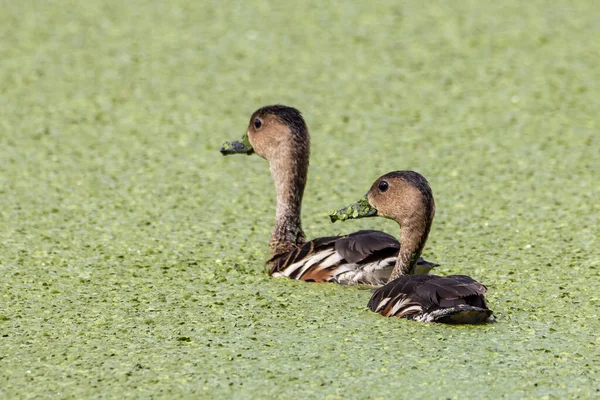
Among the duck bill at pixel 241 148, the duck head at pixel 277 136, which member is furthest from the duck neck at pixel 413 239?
the duck bill at pixel 241 148

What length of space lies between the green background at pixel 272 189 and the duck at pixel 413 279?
71 millimetres

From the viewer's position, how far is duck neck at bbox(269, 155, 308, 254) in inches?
233

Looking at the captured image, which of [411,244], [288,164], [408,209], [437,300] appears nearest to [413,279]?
[437,300]

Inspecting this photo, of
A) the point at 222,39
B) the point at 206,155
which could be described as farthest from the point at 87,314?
the point at 222,39

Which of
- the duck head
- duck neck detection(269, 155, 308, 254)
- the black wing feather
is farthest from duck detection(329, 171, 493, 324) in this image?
the duck head

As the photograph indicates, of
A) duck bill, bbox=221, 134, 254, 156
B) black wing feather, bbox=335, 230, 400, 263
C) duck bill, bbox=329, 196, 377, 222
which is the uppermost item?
duck bill, bbox=221, 134, 254, 156

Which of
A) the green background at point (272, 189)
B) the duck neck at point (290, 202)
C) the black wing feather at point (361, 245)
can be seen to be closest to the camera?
the green background at point (272, 189)

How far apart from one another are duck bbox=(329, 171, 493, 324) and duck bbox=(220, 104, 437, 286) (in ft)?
0.39

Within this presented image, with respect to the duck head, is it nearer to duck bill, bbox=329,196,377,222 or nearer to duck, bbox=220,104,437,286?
duck, bbox=220,104,437,286

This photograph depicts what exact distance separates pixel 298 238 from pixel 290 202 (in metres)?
0.19

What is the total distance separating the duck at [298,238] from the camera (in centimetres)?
538

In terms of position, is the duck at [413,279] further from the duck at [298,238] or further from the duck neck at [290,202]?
the duck neck at [290,202]

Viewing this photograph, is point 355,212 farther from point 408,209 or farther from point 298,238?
point 298,238

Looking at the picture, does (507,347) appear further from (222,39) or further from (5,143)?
(222,39)
